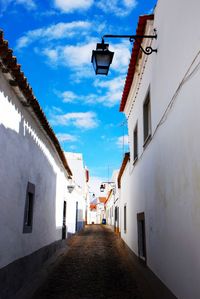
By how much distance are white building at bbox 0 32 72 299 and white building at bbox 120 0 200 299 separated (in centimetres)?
236

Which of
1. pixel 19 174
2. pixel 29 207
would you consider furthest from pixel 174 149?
pixel 29 207

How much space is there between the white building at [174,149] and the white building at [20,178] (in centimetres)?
236

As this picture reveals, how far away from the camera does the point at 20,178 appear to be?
5859mm

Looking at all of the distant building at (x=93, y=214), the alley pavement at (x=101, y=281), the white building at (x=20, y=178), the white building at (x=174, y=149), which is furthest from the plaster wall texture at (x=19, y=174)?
the distant building at (x=93, y=214)

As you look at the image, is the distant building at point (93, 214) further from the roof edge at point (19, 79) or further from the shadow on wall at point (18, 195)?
the roof edge at point (19, 79)

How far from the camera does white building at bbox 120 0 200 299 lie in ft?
11.7

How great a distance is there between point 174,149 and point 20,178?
2949 mm

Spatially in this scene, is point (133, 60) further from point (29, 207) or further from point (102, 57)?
point (29, 207)

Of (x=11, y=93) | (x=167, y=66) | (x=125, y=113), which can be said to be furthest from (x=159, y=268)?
(x=125, y=113)

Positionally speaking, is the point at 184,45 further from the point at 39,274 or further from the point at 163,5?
the point at 39,274

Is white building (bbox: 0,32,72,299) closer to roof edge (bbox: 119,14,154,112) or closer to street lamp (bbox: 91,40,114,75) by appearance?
street lamp (bbox: 91,40,114,75)

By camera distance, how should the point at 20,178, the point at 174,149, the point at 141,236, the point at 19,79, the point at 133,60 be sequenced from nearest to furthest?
the point at 174,149 → the point at 19,79 → the point at 20,178 → the point at 133,60 → the point at 141,236

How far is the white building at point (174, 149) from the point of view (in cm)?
357

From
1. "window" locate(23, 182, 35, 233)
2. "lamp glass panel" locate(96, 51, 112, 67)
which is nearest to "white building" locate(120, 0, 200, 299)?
"lamp glass panel" locate(96, 51, 112, 67)
